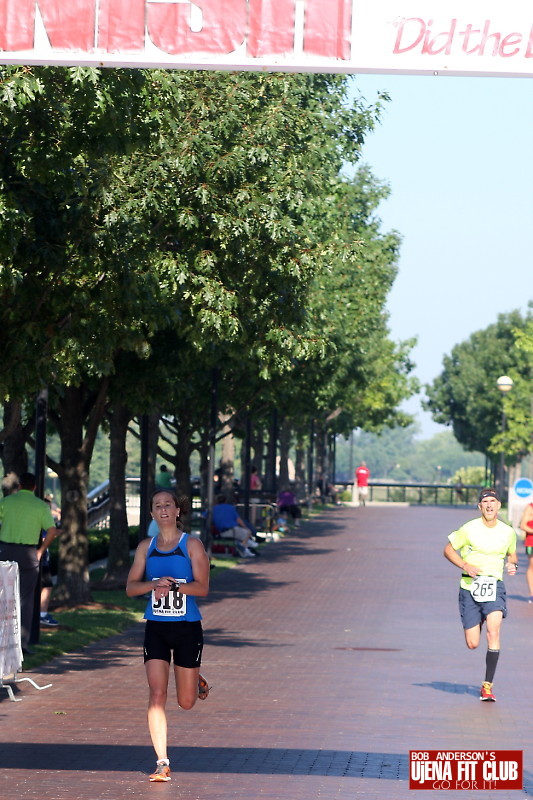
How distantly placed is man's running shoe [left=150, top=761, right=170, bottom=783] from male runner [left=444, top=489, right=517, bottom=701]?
470cm

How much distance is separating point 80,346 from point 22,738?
4735 mm

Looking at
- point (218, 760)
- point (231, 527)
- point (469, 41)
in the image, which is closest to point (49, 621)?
point (218, 760)

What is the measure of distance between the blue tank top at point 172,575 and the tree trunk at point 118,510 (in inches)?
581

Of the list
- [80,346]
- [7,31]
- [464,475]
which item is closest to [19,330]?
[80,346]

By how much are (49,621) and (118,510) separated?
6.43m

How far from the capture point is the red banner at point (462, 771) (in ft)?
29.8

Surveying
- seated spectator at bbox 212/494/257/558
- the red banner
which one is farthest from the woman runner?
seated spectator at bbox 212/494/257/558

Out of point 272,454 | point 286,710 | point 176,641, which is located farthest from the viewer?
point 272,454

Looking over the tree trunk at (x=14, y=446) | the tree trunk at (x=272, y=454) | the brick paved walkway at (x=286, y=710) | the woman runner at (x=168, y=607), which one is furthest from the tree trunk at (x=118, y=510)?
the tree trunk at (x=272, y=454)

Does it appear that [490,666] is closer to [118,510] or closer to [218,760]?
[218,760]

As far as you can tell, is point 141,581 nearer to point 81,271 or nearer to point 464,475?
point 81,271

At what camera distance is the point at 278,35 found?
258 inches

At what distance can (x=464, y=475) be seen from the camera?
5266 inches

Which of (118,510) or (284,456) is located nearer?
(118,510)
